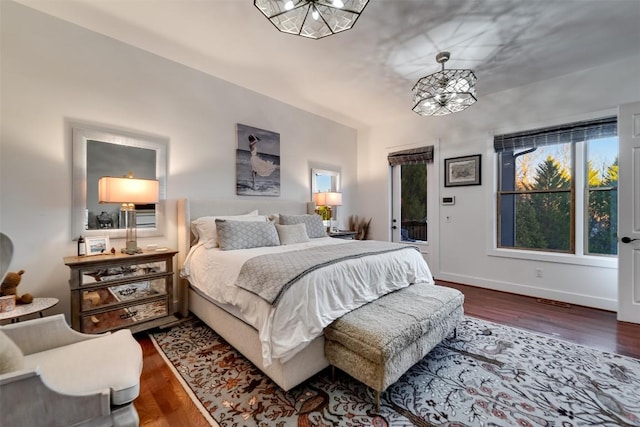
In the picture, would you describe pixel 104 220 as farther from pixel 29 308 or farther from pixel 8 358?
pixel 8 358

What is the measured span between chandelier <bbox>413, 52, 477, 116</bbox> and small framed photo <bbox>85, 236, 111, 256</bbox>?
345 centimetres

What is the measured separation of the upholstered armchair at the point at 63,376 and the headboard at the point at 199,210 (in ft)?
Result: 5.26

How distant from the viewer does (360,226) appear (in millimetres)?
5340

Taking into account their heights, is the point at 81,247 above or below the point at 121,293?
above

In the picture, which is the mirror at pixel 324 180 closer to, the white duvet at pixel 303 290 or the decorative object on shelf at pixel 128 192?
the white duvet at pixel 303 290

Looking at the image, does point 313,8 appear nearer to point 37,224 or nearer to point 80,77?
point 80,77

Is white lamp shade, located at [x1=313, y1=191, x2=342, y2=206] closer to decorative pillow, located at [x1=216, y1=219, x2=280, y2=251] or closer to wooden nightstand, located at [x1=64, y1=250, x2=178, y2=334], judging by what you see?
decorative pillow, located at [x1=216, y1=219, x2=280, y2=251]

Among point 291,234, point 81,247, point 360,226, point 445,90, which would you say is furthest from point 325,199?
point 81,247

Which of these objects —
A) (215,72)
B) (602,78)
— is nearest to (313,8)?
(215,72)

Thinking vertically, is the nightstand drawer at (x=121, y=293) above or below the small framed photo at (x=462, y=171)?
below

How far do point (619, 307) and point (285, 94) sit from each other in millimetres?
4758

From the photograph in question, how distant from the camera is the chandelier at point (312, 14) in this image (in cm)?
172

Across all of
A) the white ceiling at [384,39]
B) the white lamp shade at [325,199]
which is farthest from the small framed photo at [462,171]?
the white lamp shade at [325,199]

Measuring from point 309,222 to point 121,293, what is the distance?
2145 mm
